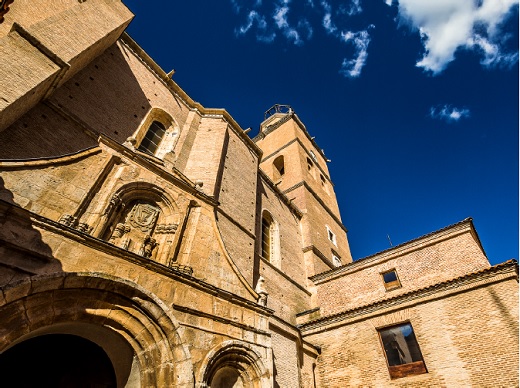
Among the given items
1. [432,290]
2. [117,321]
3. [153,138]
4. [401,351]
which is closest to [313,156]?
[153,138]

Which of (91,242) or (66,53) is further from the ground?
(66,53)

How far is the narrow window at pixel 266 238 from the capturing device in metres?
13.3

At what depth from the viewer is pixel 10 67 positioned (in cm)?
586

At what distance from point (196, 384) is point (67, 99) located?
8.05 m

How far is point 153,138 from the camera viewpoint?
11047 millimetres

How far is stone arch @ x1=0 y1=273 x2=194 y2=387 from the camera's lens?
4156 mm

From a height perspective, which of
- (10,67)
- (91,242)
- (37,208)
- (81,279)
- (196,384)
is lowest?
(196,384)

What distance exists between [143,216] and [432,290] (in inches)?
367

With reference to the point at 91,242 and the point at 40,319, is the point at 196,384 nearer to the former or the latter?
the point at 40,319

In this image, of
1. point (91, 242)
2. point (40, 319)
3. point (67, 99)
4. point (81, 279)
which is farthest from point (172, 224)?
point (67, 99)

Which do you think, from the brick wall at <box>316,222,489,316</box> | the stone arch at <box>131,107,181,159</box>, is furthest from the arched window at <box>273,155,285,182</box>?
the stone arch at <box>131,107,181,159</box>

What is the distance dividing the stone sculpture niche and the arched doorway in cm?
232

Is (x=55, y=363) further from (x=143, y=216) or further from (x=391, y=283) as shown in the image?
(x=391, y=283)

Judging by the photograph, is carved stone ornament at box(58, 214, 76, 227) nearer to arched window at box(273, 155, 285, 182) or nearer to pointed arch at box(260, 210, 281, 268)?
pointed arch at box(260, 210, 281, 268)
